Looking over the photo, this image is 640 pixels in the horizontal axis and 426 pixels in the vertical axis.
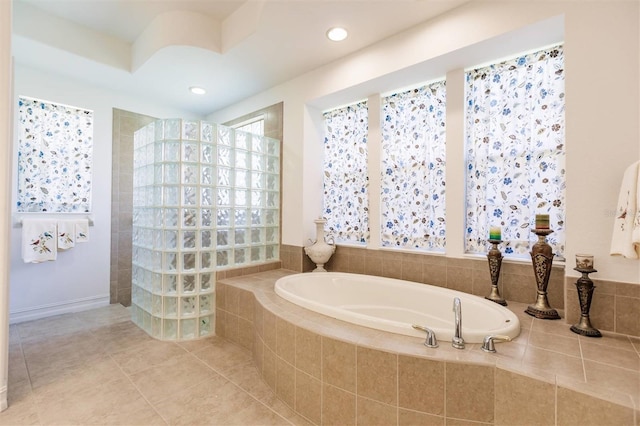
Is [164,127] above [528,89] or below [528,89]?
below

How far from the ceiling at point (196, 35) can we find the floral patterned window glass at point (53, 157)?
0.45 meters

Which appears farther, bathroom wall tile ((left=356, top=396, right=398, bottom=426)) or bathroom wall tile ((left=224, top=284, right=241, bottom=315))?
bathroom wall tile ((left=224, top=284, right=241, bottom=315))

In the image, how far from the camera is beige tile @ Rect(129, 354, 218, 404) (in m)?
1.83

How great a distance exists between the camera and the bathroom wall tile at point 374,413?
133cm

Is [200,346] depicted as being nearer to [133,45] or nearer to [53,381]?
[53,381]

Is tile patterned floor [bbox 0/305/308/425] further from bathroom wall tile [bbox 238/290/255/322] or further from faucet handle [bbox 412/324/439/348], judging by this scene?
faucet handle [bbox 412/324/439/348]

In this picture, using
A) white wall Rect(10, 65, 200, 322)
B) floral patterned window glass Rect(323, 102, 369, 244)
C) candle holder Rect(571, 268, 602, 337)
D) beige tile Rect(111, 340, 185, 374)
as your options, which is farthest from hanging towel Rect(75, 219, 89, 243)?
candle holder Rect(571, 268, 602, 337)

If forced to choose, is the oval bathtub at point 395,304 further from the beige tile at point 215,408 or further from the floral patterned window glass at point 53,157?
the floral patterned window glass at point 53,157

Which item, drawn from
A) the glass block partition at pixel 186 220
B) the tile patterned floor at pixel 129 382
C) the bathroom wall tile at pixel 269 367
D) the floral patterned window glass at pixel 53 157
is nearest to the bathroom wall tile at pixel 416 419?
the tile patterned floor at pixel 129 382

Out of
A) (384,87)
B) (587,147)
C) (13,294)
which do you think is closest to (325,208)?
(384,87)

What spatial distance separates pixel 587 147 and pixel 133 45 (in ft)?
13.0

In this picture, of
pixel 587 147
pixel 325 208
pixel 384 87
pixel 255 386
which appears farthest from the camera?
pixel 325 208

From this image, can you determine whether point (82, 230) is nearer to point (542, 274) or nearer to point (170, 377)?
point (170, 377)

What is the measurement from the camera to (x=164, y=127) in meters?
2.56
